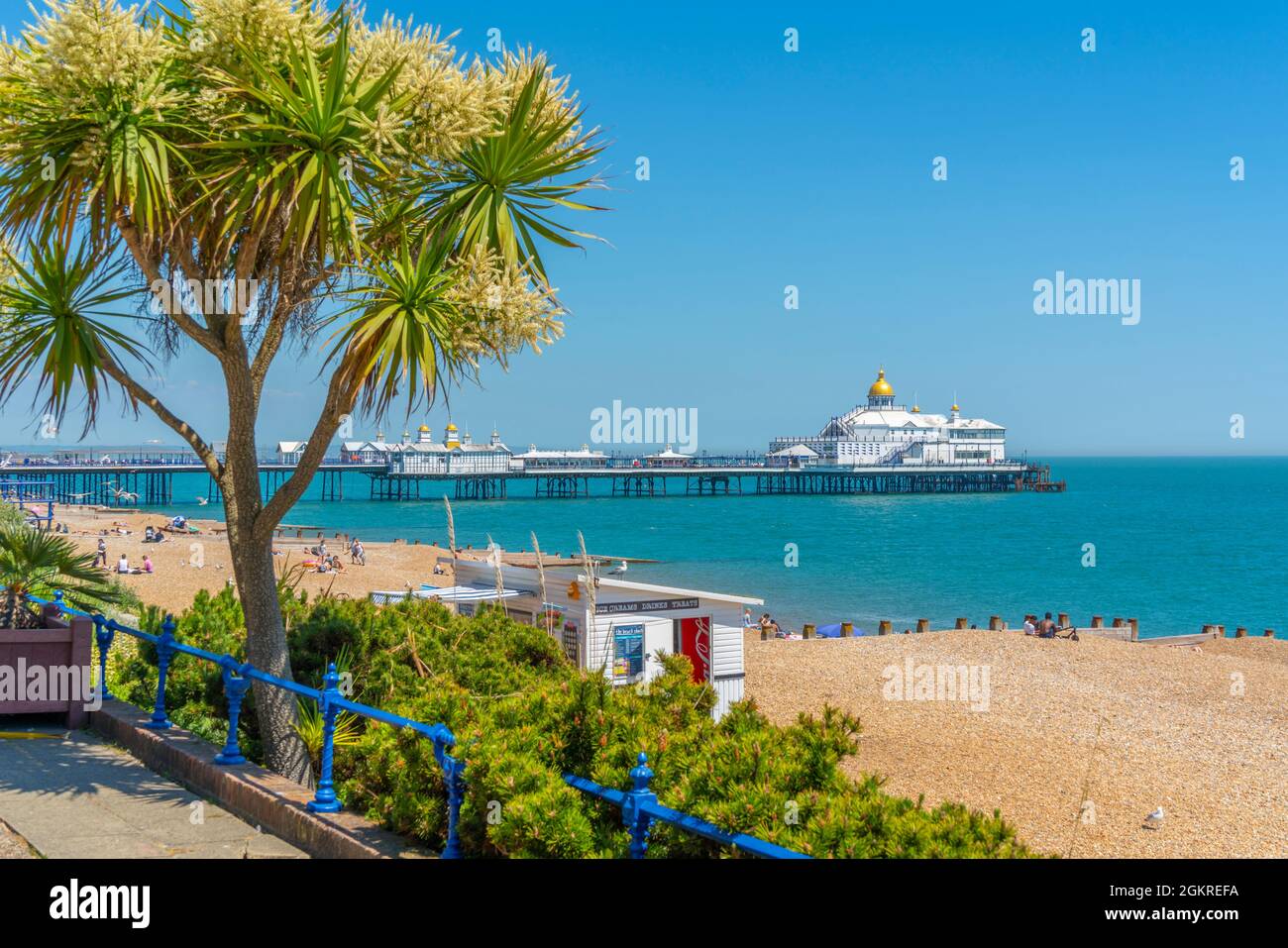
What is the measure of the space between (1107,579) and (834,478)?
101m

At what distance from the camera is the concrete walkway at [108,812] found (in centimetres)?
537

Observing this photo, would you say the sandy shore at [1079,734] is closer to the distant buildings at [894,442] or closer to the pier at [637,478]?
the pier at [637,478]

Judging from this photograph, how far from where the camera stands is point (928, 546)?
83562 mm

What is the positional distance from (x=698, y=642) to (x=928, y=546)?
70263 millimetres

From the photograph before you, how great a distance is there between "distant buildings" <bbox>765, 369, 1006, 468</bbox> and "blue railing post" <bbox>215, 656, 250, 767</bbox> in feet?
506

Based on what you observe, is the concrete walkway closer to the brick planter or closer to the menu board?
the brick planter

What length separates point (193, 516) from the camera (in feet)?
355

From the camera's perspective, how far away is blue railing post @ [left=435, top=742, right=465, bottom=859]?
4688mm

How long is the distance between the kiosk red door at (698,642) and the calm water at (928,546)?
89.6 feet

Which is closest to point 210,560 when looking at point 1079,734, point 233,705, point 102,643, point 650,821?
point 1079,734

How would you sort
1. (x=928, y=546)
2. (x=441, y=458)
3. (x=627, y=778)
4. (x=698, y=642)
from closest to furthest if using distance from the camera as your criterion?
(x=627, y=778) < (x=698, y=642) < (x=928, y=546) < (x=441, y=458)

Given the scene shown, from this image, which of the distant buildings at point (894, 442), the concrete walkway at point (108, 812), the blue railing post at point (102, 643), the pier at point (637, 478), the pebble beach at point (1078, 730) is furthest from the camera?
the distant buildings at point (894, 442)

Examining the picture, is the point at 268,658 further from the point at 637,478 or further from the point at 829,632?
the point at 637,478

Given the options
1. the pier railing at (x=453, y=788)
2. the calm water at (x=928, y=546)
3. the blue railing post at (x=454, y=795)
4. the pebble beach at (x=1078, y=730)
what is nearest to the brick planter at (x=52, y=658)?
the pier railing at (x=453, y=788)
